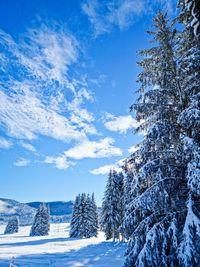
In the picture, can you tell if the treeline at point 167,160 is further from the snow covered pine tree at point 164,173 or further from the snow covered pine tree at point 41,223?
the snow covered pine tree at point 41,223

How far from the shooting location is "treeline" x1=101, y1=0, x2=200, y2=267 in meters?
8.48

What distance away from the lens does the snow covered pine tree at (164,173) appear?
841cm

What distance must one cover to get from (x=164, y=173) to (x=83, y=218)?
54.3 m

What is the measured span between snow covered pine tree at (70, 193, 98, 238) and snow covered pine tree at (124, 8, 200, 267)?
52.7m

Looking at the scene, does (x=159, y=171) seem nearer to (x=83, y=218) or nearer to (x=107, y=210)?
(x=107, y=210)

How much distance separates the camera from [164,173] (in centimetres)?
1006

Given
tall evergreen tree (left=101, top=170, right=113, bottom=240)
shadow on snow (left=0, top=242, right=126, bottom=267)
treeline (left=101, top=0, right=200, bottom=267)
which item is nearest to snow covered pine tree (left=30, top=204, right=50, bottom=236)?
tall evergreen tree (left=101, top=170, right=113, bottom=240)

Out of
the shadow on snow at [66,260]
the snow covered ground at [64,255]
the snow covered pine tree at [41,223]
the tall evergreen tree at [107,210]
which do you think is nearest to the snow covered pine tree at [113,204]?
the tall evergreen tree at [107,210]

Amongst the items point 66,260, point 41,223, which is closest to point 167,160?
point 66,260

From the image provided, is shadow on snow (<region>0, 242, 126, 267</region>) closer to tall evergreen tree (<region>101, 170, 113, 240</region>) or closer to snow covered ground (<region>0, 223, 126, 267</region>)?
snow covered ground (<region>0, 223, 126, 267</region>)

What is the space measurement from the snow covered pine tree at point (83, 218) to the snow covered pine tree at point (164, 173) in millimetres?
52727

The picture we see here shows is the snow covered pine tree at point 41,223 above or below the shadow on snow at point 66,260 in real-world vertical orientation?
above

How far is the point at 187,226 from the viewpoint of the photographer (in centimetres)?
803

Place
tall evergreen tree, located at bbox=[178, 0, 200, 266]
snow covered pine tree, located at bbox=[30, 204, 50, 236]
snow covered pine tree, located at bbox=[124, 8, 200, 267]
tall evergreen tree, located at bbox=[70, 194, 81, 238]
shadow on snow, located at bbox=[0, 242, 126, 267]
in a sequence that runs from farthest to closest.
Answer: snow covered pine tree, located at bbox=[30, 204, 50, 236], tall evergreen tree, located at bbox=[70, 194, 81, 238], shadow on snow, located at bbox=[0, 242, 126, 267], snow covered pine tree, located at bbox=[124, 8, 200, 267], tall evergreen tree, located at bbox=[178, 0, 200, 266]
